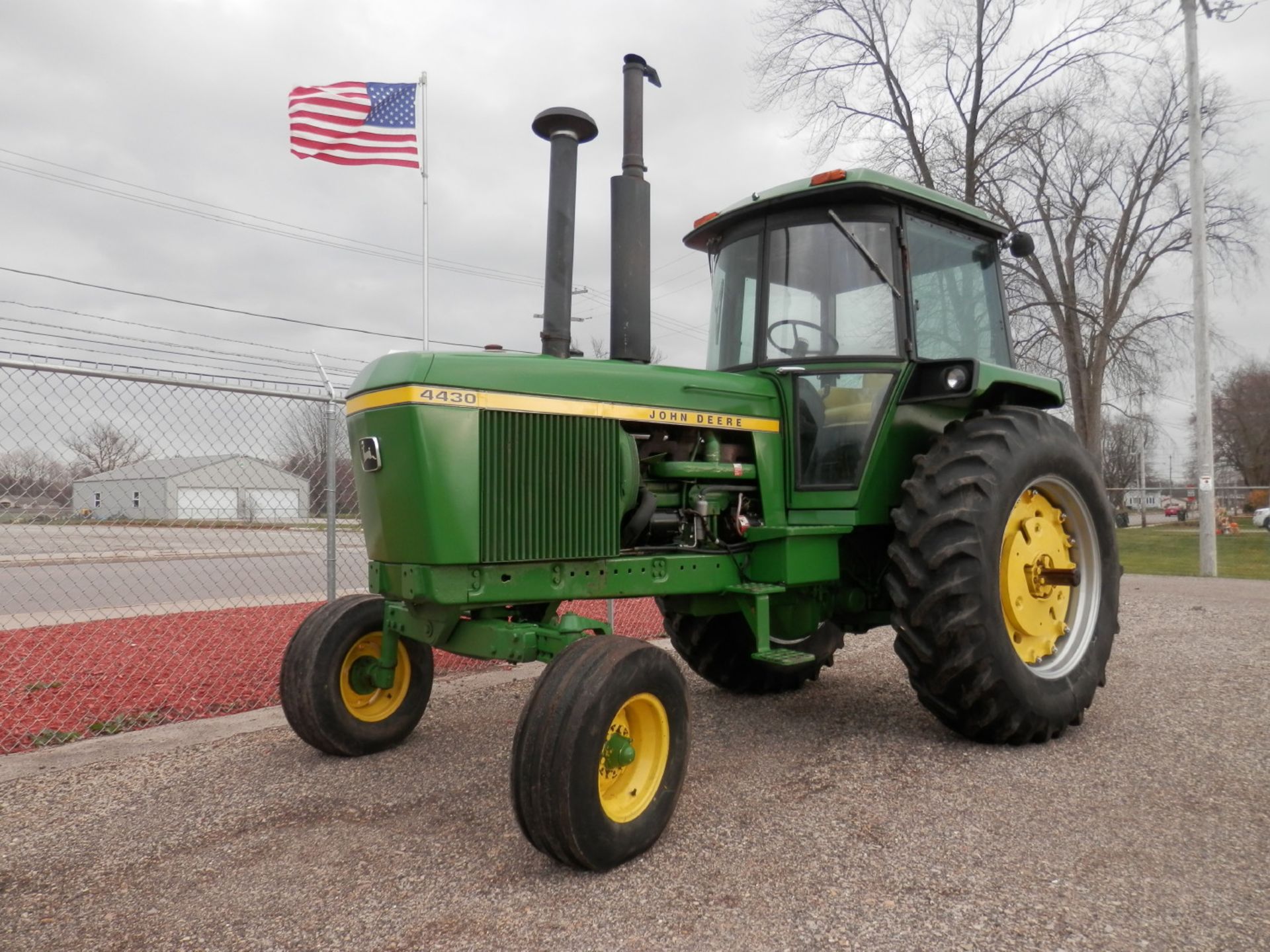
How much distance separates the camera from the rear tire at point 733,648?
4.64 meters

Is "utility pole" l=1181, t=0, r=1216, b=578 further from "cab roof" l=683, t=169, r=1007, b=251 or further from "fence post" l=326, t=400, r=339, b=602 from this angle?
"fence post" l=326, t=400, r=339, b=602

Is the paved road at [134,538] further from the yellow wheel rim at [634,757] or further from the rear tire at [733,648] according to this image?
the yellow wheel rim at [634,757]

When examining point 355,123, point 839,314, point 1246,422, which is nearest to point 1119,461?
point 1246,422

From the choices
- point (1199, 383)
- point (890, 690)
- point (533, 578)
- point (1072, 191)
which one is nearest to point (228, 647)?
point (533, 578)

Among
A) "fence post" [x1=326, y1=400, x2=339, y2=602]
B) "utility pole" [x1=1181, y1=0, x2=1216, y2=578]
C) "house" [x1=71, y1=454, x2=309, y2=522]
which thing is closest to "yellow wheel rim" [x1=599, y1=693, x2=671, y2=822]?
"fence post" [x1=326, y1=400, x2=339, y2=602]

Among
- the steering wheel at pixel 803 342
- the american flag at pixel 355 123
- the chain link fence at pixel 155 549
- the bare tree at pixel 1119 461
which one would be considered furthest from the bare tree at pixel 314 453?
the bare tree at pixel 1119 461

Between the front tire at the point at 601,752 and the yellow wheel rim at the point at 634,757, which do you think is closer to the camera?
the front tire at the point at 601,752

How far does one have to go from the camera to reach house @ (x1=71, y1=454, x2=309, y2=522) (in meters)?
4.30

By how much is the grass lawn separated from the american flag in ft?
28.7

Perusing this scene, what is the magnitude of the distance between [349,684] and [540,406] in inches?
61.9

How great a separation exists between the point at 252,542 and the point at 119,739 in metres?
1.39

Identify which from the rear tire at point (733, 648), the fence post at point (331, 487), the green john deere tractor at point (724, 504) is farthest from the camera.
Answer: the fence post at point (331, 487)

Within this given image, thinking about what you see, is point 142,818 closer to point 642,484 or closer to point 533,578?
point 533,578

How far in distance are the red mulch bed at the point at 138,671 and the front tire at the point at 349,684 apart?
1.25 m
